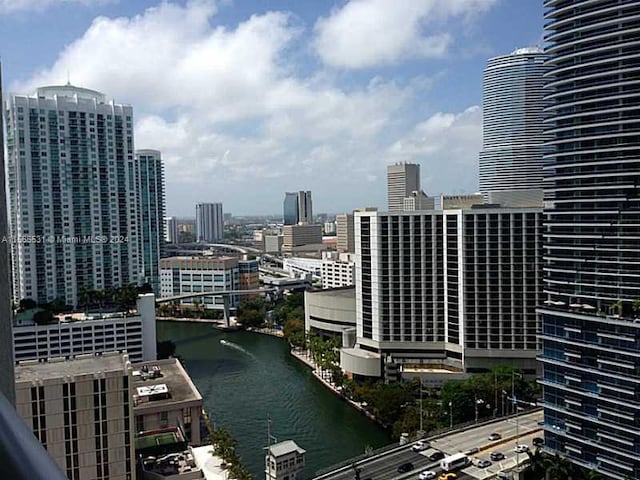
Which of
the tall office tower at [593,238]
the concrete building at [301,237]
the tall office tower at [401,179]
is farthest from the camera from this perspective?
the concrete building at [301,237]

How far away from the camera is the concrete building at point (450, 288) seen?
7.27 meters

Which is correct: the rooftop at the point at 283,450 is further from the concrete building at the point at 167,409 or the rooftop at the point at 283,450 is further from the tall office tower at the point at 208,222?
the tall office tower at the point at 208,222

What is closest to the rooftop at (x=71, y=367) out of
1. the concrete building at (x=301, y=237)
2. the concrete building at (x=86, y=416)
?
the concrete building at (x=86, y=416)

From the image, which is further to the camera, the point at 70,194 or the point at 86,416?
the point at 70,194

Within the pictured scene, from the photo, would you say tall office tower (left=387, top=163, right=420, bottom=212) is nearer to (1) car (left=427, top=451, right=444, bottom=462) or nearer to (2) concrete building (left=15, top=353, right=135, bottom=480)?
(1) car (left=427, top=451, right=444, bottom=462)

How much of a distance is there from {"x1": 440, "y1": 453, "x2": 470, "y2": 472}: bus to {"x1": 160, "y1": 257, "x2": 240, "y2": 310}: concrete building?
9.00 m

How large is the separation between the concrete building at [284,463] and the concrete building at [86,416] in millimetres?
1382

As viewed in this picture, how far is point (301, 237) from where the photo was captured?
974 inches

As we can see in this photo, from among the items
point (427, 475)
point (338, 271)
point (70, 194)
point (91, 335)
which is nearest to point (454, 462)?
point (427, 475)

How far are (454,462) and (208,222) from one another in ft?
103

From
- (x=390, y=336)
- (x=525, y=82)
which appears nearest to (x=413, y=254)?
(x=390, y=336)

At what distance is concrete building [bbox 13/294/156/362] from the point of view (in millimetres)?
7730

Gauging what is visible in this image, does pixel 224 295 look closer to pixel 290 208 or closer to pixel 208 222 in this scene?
pixel 208 222

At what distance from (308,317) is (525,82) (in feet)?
40.0
